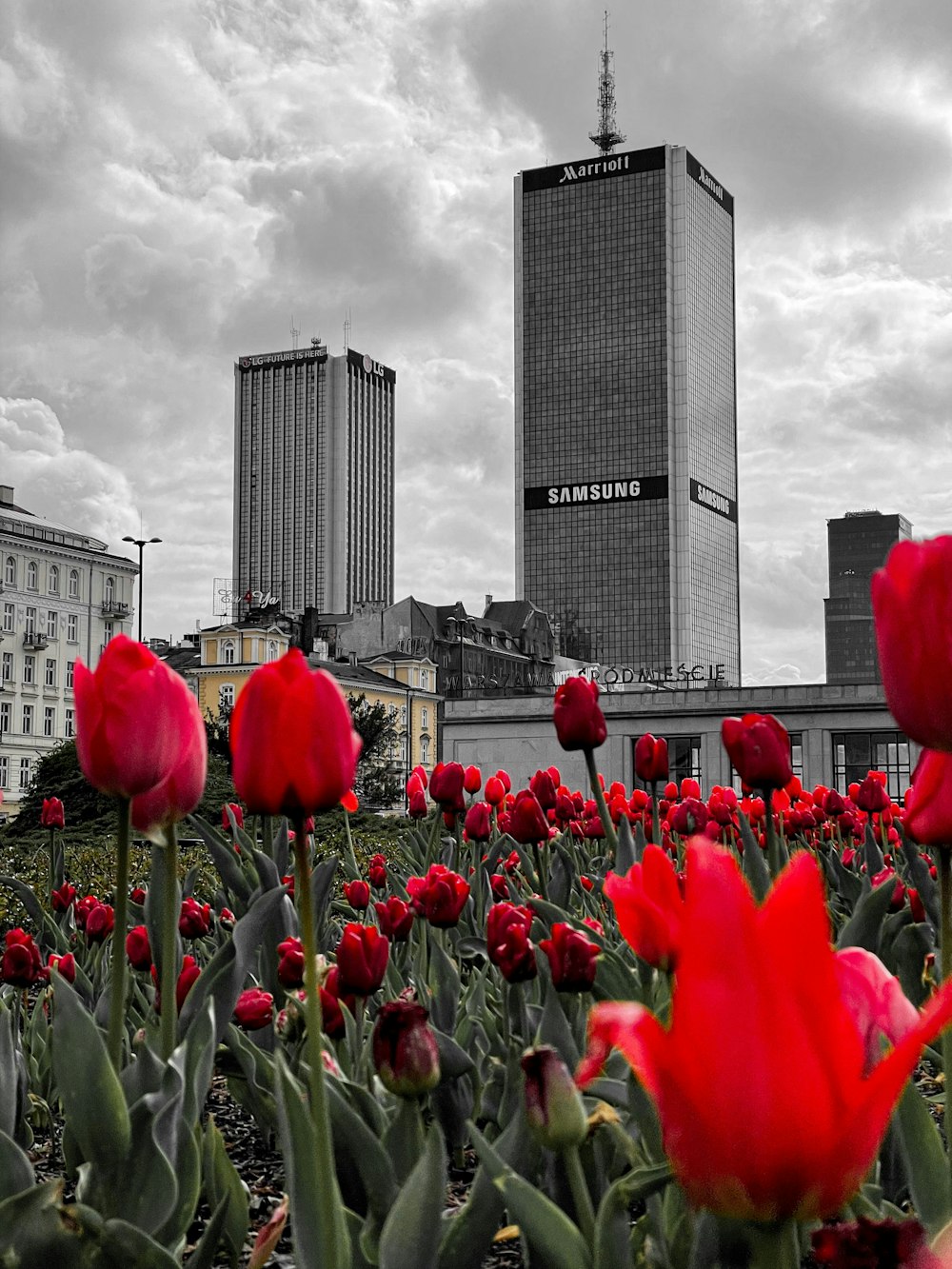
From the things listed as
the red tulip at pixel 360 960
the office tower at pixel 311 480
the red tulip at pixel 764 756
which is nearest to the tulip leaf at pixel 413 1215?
the red tulip at pixel 360 960

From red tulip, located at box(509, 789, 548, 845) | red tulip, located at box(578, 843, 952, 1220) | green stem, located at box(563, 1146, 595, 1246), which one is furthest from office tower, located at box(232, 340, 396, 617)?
red tulip, located at box(578, 843, 952, 1220)

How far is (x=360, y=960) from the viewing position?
1.91 metres

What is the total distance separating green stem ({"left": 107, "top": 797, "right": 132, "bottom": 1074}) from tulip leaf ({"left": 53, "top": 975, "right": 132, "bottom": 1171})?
0.05m

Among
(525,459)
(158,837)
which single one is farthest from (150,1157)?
(525,459)

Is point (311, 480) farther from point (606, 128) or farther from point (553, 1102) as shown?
point (553, 1102)

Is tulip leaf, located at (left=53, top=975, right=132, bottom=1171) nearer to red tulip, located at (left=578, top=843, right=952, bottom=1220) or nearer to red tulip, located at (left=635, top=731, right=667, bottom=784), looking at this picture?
red tulip, located at (left=578, top=843, right=952, bottom=1220)

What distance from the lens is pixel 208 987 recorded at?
199 cm

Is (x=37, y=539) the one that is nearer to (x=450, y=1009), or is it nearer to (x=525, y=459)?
(x=525, y=459)

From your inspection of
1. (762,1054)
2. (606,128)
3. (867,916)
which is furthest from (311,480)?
(762,1054)

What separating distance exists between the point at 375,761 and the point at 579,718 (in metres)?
53.1

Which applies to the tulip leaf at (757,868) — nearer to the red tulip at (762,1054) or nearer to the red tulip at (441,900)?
the red tulip at (441,900)

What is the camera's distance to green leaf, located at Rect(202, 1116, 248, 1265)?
1.68 metres

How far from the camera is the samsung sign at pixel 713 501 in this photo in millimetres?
110000

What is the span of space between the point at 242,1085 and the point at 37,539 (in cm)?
6695
